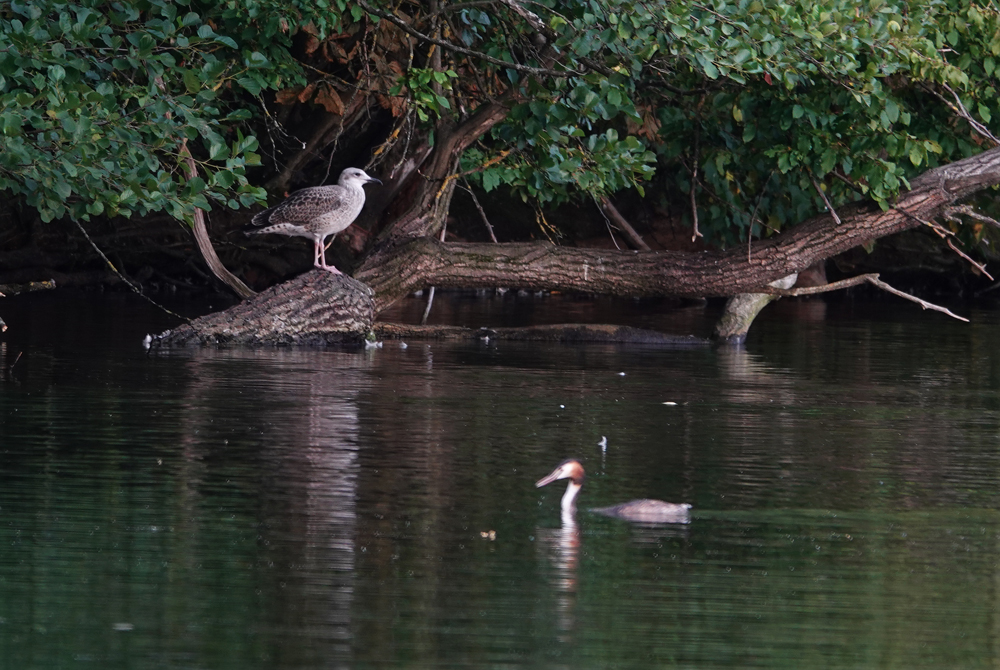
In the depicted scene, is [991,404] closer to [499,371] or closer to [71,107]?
[499,371]

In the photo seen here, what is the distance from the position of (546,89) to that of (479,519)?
6.45 meters

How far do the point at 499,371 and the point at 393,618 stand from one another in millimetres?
7054

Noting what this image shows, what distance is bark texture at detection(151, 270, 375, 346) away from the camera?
12.9m

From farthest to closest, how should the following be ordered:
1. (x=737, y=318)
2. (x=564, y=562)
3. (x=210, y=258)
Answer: (x=737, y=318) < (x=210, y=258) < (x=564, y=562)

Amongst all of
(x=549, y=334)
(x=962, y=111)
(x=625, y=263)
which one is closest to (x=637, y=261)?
(x=625, y=263)

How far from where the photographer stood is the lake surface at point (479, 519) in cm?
459

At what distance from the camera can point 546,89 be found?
12.1m

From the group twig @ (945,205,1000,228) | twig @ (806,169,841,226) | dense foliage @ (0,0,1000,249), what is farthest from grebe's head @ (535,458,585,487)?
twig @ (945,205,1000,228)

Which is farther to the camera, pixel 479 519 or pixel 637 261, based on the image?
pixel 637 261

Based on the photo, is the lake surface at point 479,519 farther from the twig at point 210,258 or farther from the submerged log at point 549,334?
the submerged log at point 549,334

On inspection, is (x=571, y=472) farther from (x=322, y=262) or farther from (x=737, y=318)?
(x=737, y=318)

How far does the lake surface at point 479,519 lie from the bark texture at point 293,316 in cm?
114

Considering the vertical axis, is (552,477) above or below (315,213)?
below

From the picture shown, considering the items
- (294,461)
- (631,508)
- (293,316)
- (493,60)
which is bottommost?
(631,508)
